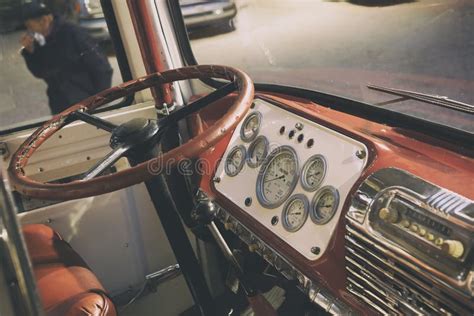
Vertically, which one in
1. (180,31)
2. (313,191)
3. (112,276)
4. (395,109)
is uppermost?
(180,31)

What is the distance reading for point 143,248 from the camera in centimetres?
223

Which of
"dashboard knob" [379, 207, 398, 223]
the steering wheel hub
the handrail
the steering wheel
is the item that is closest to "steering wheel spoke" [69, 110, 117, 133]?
the steering wheel

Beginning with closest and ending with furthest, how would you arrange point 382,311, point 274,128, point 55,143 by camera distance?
1. point 382,311
2. point 274,128
3. point 55,143

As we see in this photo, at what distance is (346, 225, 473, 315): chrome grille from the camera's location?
40.4 inches

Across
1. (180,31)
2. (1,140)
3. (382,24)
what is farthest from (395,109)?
(1,140)

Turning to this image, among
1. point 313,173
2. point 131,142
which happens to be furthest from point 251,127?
point 131,142

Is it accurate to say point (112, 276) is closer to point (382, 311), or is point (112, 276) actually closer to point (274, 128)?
point (274, 128)

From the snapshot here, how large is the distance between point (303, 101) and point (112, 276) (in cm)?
116

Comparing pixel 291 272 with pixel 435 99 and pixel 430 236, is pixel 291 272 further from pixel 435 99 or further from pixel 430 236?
pixel 435 99

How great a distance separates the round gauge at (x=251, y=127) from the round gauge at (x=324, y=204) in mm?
409

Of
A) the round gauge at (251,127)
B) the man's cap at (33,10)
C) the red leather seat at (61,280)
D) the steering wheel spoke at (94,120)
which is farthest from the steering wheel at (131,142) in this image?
the man's cap at (33,10)

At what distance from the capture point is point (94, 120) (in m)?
1.50

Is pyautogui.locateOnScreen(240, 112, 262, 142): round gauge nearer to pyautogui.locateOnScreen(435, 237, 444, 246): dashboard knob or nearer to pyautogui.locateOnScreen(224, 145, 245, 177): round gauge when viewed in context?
pyautogui.locateOnScreen(224, 145, 245, 177): round gauge

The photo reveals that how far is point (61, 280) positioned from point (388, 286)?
1031 millimetres
